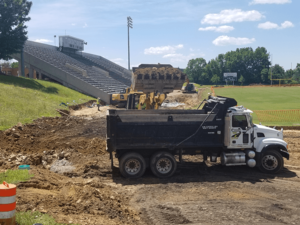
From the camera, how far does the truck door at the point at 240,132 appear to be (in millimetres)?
11406

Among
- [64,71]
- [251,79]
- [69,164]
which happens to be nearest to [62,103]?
[64,71]

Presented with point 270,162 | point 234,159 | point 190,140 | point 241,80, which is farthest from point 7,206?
point 241,80

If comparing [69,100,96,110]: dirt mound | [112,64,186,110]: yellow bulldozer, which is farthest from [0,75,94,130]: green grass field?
[112,64,186,110]: yellow bulldozer

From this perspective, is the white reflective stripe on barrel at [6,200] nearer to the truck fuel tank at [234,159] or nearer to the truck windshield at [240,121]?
the truck fuel tank at [234,159]

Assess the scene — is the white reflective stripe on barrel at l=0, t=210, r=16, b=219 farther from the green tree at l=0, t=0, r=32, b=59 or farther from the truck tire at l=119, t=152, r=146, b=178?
the green tree at l=0, t=0, r=32, b=59

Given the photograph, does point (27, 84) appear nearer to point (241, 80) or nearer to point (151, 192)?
point (151, 192)

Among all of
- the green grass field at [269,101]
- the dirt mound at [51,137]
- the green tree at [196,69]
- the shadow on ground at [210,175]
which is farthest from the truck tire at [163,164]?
the green tree at [196,69]

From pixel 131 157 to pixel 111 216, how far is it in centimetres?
365

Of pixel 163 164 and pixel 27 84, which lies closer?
pixel 163 164

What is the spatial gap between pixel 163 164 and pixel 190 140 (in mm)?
1360

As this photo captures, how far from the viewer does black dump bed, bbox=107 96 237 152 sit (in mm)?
10914

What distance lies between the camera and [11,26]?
3738 cm

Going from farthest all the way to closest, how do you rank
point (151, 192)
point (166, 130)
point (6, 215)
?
1. point (166, 130)
2. point (151, 192)
3. point (6, 215)

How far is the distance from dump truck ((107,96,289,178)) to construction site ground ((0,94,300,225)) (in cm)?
55
